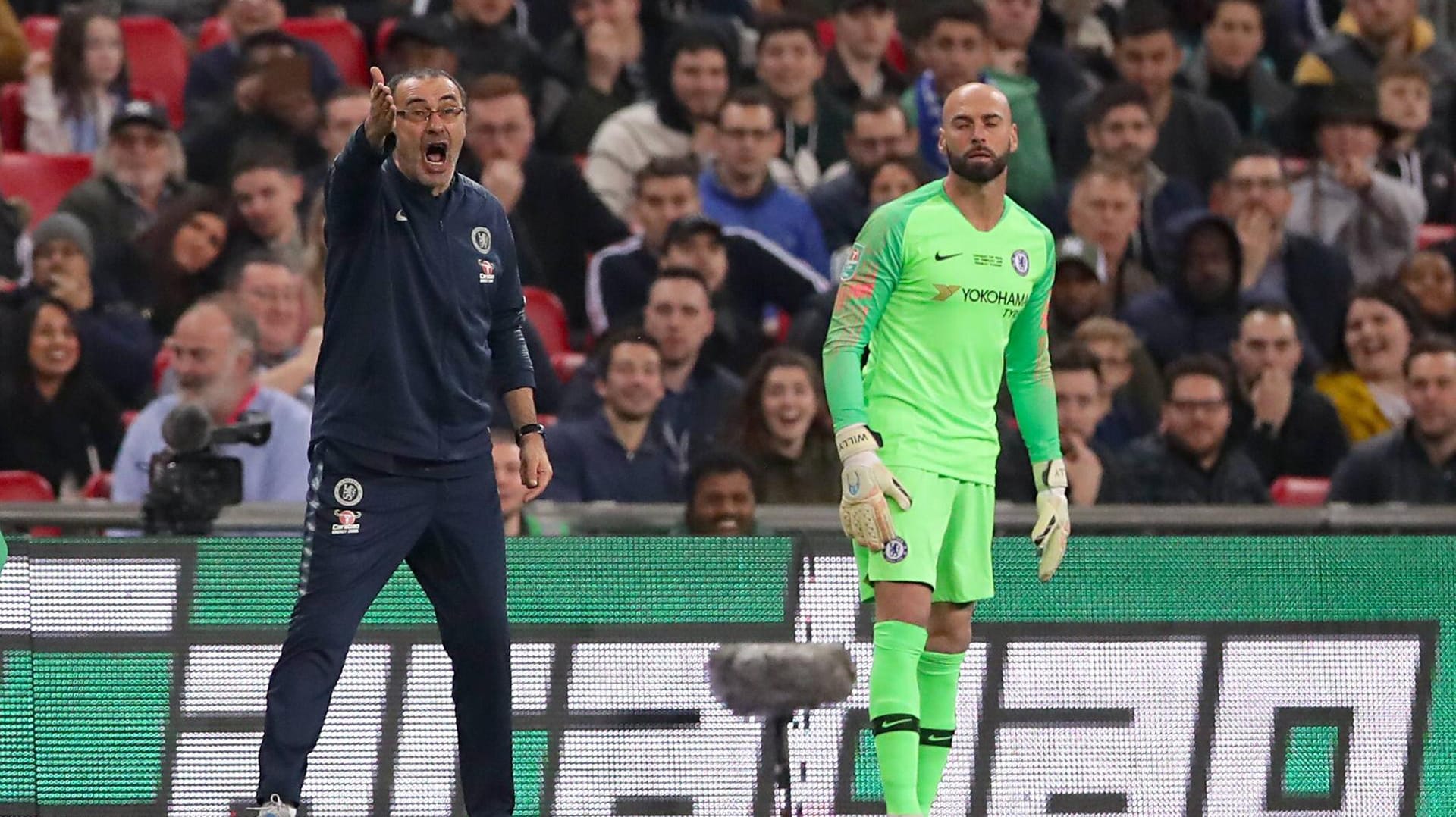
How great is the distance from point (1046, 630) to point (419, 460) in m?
2.56

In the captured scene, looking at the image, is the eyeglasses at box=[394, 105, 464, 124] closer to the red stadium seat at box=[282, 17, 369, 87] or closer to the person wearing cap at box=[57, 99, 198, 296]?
the person wearing cap at box=[57, 99, 198, 296]

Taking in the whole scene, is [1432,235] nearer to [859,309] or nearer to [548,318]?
[548,318]

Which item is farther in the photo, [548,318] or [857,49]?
[857,49]

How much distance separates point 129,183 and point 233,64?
50.3 inches

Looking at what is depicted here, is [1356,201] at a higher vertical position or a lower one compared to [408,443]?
higher

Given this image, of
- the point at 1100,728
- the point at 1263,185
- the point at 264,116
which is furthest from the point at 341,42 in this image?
the point at 1100,728

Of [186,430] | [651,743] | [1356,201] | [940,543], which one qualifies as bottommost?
[651,743]

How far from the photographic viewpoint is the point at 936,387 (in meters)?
7.38

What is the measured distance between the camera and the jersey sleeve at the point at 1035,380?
301 inches

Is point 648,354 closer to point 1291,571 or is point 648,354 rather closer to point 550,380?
point 550,380

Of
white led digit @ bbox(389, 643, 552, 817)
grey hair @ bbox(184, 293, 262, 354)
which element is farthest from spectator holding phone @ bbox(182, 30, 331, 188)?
white led digit @ bbox(389, 643, 552, 817)

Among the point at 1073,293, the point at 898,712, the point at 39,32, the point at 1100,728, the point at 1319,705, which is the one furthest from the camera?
the point at 39,32

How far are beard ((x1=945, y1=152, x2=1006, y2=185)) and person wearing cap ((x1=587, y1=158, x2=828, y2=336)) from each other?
417 centimetres

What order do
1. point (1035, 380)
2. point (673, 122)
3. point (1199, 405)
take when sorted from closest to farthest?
point (1035, 380) < point (1199, 405) < point (673, 122)
